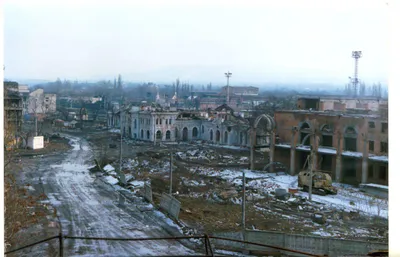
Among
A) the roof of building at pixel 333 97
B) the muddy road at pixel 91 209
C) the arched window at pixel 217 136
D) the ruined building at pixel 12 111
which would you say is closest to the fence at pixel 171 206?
the muddy road at pixel 91 209

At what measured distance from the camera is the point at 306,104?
183 inches

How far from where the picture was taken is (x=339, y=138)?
15.7ft

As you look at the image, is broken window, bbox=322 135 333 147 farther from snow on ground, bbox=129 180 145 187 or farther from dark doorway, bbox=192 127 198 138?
snow on ground, bbox=129 180 145 187

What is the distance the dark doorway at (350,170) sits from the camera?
449 cm

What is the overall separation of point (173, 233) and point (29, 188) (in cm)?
128

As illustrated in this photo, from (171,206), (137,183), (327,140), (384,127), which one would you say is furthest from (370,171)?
(137,183)

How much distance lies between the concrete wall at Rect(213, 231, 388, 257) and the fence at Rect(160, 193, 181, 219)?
17.1 inches

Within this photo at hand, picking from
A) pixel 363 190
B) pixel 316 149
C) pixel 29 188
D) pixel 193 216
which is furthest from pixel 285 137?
pixel 29 188

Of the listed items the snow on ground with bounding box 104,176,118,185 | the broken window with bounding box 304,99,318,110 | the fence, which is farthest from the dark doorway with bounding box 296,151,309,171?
the snow on ground with bounding box 104,176,118,185

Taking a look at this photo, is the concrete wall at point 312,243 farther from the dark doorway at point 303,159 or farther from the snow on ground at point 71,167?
the snow on ground at point 71,167

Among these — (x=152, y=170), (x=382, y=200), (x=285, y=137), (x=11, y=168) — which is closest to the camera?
(x=11, y=168)

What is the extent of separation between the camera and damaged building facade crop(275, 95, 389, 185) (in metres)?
4.07

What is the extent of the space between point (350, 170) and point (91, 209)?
2448 millimetres

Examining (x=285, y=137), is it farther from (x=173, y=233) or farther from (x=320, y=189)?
(x=173, y=233)
